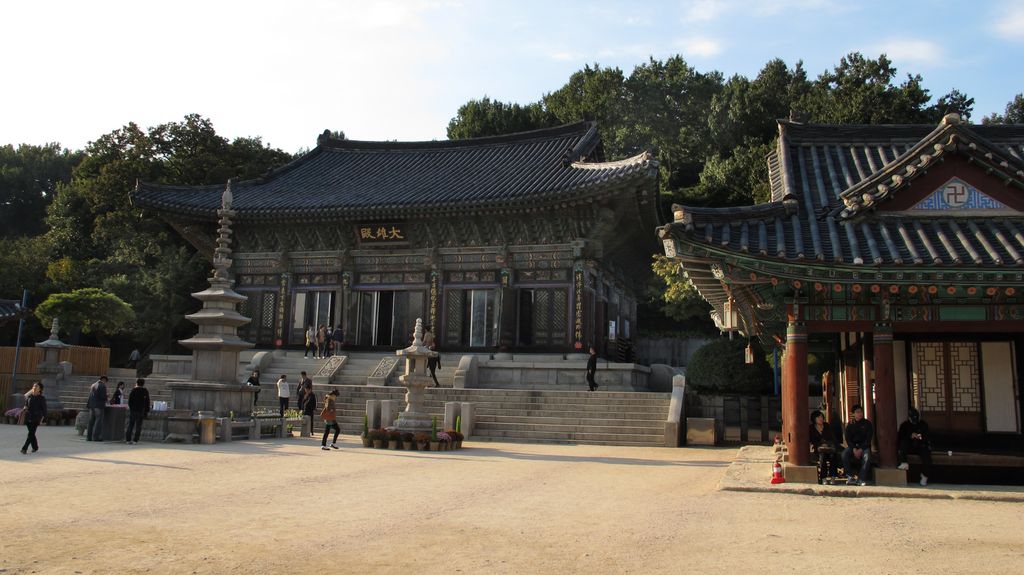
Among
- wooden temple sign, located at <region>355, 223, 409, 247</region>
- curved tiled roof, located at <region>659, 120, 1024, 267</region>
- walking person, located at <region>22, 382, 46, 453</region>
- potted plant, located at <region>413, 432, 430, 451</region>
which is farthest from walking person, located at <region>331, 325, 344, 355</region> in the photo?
curved tiled roof, located at <region>659, 120, 1024, 267</region>

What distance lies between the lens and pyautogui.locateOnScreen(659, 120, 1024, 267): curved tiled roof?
11.3 metres

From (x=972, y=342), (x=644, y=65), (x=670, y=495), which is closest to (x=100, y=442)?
(x=670, y=495)

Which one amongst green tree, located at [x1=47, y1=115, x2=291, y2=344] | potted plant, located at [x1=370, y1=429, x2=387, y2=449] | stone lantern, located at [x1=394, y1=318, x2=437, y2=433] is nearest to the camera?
potted plant, located at [x1=370, y1=429, x2=387, y2=449]

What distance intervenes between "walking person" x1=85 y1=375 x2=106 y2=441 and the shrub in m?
16.2


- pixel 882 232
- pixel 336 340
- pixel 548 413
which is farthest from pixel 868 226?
pixel 336 340

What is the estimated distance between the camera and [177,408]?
18719mm

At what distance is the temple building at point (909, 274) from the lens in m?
11.3

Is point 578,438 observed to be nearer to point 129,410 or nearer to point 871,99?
point 129,410

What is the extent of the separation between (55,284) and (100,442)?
26.2 metres

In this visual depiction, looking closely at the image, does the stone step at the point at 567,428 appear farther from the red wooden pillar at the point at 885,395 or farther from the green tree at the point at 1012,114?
the green tree at the point at 1012,114

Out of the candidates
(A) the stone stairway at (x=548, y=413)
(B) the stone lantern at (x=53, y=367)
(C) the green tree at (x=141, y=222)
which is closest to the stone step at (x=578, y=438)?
(A) the stone stairway at (x=548, y=413)

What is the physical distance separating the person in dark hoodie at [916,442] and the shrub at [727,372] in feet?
39.5

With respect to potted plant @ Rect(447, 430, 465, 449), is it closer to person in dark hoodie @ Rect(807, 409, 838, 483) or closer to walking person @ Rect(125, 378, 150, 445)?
walking person @ Rect(125, 378, 150, 445)

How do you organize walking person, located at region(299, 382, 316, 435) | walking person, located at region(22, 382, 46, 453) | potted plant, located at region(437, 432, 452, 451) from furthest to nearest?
walking person, located at region(299, 382, 316, 435), potted plant, located at region(437, 432, 452, 451), walking person, located at region(22, 382, 46, 453)
